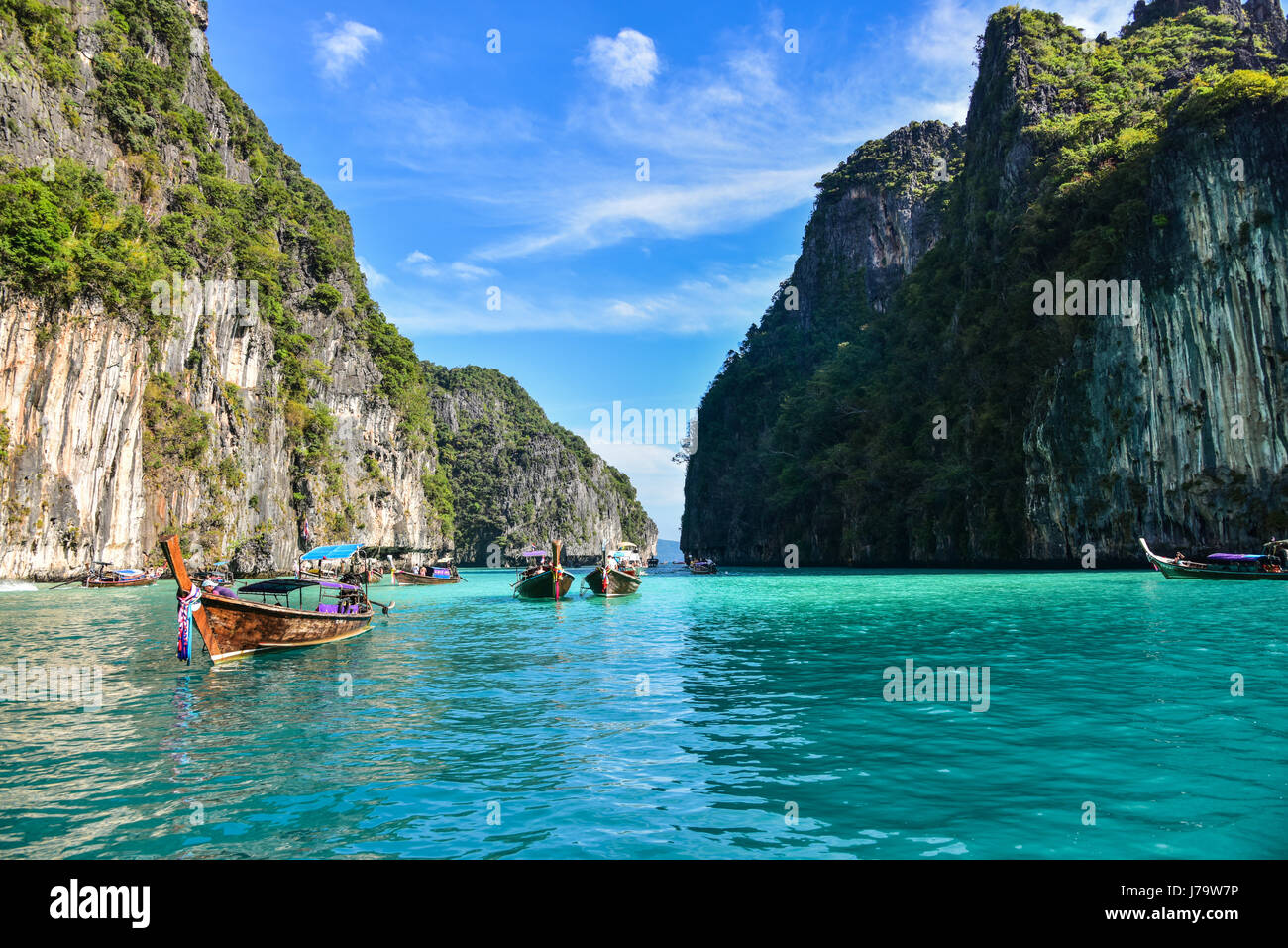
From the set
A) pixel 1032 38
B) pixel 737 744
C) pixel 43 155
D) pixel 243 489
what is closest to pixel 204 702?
pixel 737 744

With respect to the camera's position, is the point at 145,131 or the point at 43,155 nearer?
the point at 43,155

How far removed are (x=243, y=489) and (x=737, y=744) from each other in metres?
61.3

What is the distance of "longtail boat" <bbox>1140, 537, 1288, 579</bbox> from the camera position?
3100 centimetres

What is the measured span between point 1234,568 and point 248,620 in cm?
3822

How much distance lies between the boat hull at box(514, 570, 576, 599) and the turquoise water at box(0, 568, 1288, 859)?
692 inches

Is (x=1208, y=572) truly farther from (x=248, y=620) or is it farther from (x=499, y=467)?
(x=499, y=467)

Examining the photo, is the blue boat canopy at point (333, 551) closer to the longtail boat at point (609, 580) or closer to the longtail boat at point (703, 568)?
the longtail boat at point (609, 580)

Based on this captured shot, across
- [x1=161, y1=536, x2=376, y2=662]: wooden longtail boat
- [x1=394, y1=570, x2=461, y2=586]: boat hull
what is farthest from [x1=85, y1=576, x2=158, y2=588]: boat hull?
[x1=161, y1=536, x2=376, y2=662]: wooden longtail boat

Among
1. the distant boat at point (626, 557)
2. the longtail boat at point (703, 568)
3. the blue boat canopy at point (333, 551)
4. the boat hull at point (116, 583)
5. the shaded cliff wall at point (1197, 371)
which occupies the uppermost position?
the shaded cliff wall at point (1197, 371)

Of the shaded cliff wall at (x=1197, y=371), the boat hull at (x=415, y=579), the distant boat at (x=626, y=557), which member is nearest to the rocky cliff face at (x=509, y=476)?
the distant boat at (x=626, y=557)

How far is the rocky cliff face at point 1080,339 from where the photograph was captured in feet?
133

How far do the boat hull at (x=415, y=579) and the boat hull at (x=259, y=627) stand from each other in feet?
120
